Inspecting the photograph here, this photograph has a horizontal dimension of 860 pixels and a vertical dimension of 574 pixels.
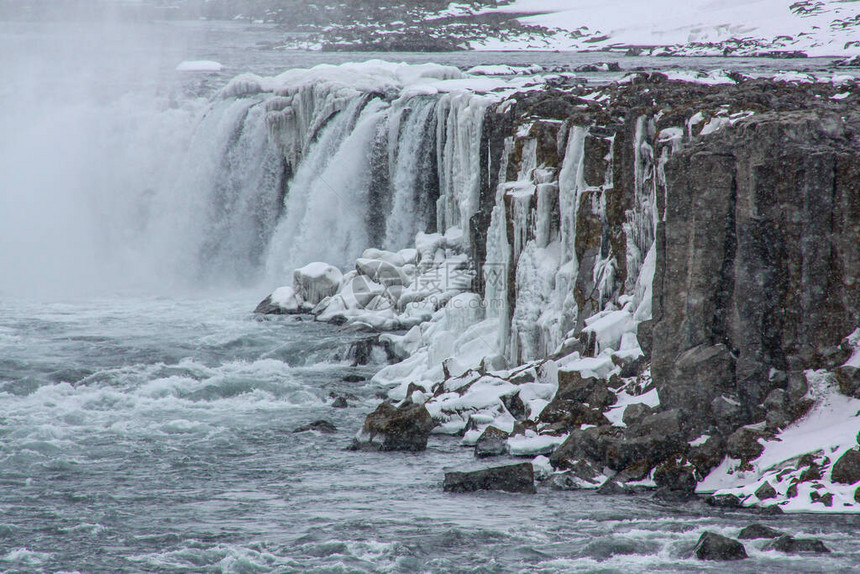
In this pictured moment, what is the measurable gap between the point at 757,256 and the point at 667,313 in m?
1.66

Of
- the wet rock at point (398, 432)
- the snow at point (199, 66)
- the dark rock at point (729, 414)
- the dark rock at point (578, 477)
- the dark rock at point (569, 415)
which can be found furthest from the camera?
the snow at point (199, 66)

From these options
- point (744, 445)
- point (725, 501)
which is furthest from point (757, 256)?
point (725, 501)

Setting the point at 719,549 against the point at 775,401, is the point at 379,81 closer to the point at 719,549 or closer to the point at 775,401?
the point at 775,401

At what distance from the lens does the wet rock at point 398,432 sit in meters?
17.8

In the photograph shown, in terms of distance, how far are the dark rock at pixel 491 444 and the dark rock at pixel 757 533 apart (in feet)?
16.9

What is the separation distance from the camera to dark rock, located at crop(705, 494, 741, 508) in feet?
44.8

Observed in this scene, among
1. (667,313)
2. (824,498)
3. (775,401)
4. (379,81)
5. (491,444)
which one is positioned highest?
(379,81)

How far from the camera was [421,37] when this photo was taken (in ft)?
276

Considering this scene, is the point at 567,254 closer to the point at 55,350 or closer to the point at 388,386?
the point at 388,386

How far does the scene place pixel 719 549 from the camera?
12016 millimetres

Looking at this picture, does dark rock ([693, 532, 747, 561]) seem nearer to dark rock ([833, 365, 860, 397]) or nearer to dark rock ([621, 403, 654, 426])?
dark rock ([833, 365, 860, 397])

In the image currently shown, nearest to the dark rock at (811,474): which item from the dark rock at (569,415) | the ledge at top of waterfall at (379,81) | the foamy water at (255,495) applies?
the foamy water at (255,495)

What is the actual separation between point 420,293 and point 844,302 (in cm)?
1441

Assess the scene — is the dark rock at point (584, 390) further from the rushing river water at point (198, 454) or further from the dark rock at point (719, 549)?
the dark rock at point (719, 549)
